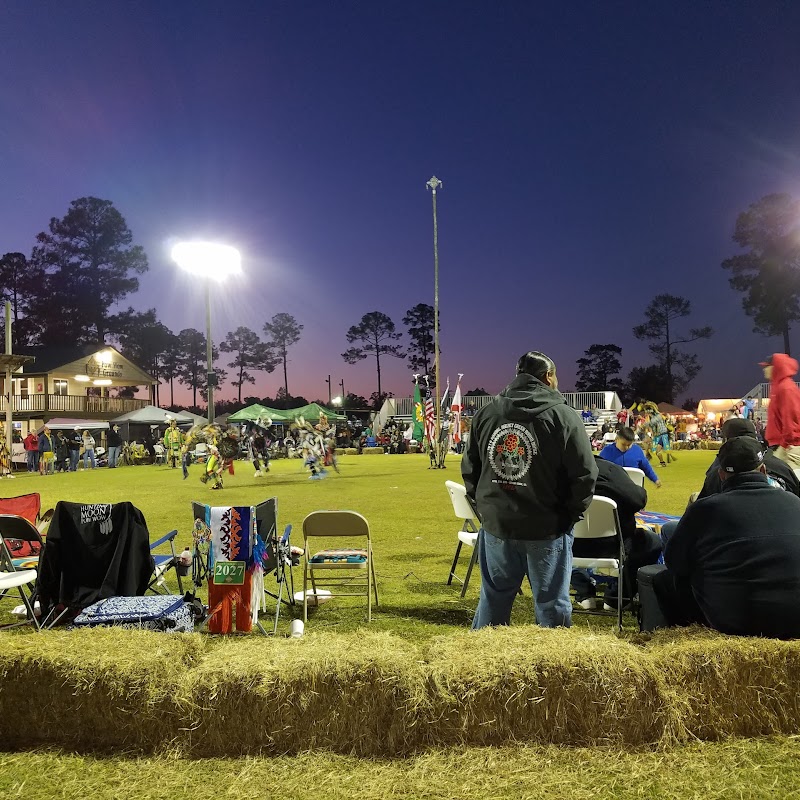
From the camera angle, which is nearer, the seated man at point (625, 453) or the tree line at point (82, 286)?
the seated man at point (625, 453)

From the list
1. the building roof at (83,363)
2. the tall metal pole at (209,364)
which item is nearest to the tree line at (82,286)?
the building roof at (83,363)

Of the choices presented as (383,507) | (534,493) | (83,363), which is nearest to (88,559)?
(534,493)

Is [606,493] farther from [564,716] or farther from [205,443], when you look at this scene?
[205,443]

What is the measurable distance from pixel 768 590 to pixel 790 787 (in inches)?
30.2

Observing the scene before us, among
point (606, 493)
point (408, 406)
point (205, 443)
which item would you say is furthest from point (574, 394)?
point (606, 493)

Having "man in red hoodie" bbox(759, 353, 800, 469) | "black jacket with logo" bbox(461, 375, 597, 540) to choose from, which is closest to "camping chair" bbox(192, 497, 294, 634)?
"black jacket with logo" bbox(461, 375, 597, 540)

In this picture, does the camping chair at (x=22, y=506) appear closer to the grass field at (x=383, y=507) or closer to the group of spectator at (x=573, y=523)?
the grass field at (x=383, y=507)

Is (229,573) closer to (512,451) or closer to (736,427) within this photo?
(512,451)

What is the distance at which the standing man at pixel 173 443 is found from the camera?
79.8 feet

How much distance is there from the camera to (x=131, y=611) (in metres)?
3.77

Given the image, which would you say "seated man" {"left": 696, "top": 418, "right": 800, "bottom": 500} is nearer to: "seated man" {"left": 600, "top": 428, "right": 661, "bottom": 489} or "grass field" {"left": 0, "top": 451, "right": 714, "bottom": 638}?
"grass field" {"left": 0, "top": 451, "right": 714, "bottom": 638}

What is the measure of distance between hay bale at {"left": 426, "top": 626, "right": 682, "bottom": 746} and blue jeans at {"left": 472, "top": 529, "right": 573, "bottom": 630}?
22.8 inches

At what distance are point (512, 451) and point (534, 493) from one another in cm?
24

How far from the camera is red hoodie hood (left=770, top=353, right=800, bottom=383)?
6785mm
